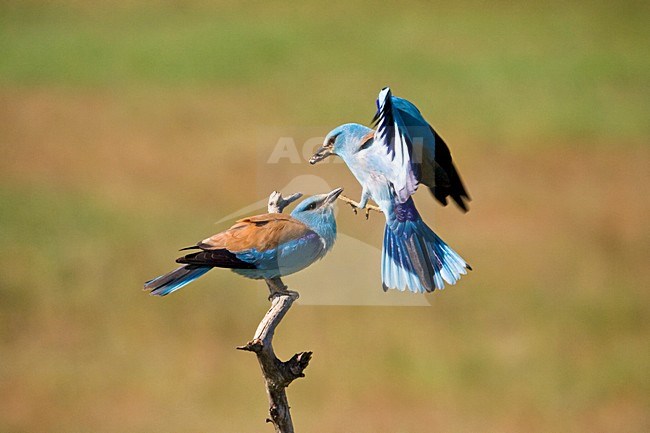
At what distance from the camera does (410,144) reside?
3.33 m

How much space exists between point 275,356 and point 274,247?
36 cm

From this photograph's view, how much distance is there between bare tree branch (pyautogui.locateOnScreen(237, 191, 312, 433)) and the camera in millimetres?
3498

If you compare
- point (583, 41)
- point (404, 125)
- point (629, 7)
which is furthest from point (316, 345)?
point (629, 7)

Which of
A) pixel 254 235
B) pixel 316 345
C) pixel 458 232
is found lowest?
pixel 254 235

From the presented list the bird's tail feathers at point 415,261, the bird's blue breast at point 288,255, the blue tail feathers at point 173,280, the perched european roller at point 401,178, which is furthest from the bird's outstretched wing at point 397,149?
the blue tail feathers at point 173,280

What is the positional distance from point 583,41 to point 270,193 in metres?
9.71

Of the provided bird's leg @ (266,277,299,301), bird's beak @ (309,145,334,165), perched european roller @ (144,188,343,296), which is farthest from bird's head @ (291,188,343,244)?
bird's leg @ (266,277,299,301)

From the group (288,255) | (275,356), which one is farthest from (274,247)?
(275,356)

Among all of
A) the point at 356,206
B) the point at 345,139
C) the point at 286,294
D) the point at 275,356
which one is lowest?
the point at 275,356

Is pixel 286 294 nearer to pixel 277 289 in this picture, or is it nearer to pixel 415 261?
pixel 277 289

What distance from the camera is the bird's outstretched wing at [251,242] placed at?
336cm

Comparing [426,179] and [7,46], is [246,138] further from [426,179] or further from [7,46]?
[426,179]

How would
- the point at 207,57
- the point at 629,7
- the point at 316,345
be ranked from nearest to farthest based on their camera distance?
1. the point at 316,345
2. the point at 207,57
3. the point at 629,7

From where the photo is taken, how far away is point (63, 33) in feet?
41.8
